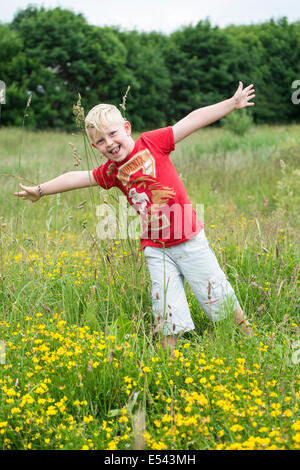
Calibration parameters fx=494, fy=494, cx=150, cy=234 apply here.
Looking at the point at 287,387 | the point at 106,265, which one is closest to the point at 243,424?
the point at 287,387

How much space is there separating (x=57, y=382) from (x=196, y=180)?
17.9ft

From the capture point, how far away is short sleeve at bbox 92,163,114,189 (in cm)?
312

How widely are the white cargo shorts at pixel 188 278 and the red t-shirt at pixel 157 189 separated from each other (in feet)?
0.23

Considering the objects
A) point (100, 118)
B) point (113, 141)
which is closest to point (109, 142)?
point (113, 141)

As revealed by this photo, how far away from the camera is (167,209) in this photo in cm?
301

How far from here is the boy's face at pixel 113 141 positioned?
2898mm

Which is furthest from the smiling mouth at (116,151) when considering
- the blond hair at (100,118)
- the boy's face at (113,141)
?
the blond hair at (100,118)

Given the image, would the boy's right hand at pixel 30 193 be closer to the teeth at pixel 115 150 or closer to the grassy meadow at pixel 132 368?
the grassy meadow at pixel 132 368

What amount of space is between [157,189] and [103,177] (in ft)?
1.25

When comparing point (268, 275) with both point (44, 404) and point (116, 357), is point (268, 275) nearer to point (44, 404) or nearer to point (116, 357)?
point (116, 357)

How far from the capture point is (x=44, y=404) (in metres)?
2.27

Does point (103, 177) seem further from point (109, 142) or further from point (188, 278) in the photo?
point (188, 278)

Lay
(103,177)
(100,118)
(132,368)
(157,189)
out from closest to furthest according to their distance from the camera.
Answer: (132,368)
(100,118)
(157,189)
(103,177)

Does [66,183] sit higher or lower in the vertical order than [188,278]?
higher
